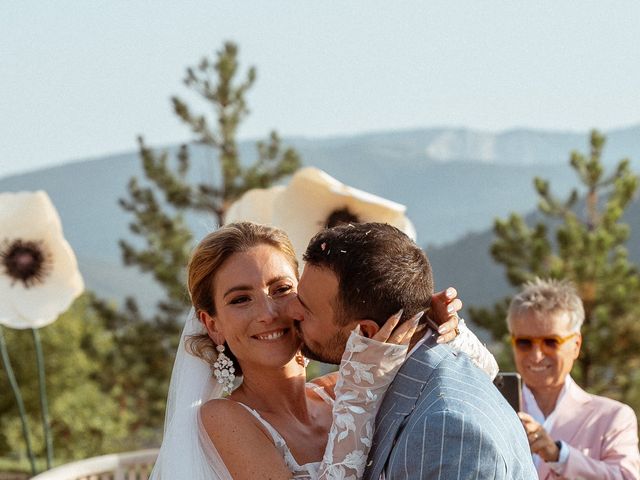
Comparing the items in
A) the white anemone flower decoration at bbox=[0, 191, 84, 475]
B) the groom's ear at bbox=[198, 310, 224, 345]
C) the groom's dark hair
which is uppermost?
the groom's dark hair

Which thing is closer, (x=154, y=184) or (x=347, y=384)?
(x=347, y=384)

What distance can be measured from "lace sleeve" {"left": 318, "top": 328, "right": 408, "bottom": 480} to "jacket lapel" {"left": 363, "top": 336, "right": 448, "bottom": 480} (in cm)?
2

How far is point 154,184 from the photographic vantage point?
665 inches

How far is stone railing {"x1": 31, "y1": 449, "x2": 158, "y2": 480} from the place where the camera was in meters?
4.40

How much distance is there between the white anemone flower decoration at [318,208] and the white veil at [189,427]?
209 centimetres

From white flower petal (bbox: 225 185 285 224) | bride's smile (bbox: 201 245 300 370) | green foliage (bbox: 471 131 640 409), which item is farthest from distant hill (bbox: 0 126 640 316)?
bride's smile (bbox: 201 245 300 370)

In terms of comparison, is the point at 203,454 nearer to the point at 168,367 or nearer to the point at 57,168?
the point at 168,367

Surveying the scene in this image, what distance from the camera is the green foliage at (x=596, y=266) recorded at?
11.7m

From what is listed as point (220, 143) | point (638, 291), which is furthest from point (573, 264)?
point (220, 143)

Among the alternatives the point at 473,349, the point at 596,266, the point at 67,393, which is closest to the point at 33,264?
the point at 473,349

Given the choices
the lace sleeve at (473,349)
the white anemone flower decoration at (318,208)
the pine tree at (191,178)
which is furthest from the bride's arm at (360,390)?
the pine tree at (191,178)

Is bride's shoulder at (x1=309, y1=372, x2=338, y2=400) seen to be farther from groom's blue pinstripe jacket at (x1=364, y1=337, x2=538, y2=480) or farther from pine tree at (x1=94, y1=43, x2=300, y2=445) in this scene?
pine tree at (x1=94, y1=43, x2=300, y2=445)

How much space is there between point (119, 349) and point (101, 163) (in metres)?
88.2

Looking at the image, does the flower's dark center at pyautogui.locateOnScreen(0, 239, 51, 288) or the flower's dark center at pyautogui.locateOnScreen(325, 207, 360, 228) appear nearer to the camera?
the flower's dark center at pyautogui.locateOnScreen(325, 207, 360, 228)
